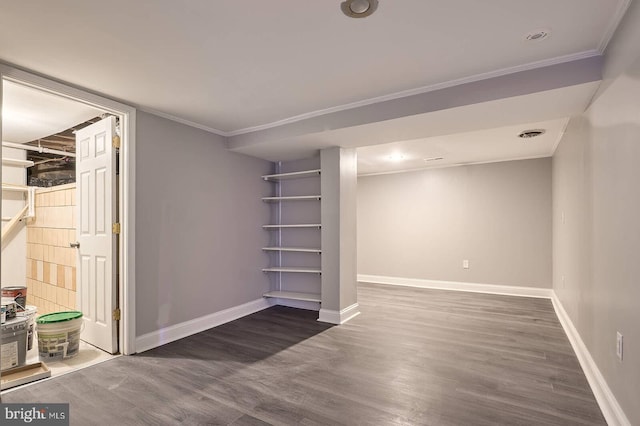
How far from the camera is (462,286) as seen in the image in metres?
5.78

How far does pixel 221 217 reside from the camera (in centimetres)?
398

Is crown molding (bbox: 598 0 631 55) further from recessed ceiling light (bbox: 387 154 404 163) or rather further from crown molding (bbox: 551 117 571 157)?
recessed ceiling light (bbox: 387 154 404 163)

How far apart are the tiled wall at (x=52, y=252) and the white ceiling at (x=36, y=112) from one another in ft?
2.30

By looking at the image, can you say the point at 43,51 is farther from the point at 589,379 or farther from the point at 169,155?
the point at 589,379

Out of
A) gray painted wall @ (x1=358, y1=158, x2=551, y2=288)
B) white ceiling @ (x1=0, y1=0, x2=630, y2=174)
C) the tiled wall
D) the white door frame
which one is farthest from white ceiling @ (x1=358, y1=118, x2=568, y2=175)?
the tiled wall

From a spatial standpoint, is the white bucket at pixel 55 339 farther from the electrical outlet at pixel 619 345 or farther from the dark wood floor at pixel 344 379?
the electrical outlet at pixel 619 345

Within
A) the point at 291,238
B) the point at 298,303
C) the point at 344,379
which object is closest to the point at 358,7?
the point at 344,379

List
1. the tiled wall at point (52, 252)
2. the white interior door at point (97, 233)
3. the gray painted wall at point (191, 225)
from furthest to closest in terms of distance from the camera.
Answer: the tiled wall at point (52, 252) < the gray painted wall at point (191, 225) < the white interior door at point (97, 233)

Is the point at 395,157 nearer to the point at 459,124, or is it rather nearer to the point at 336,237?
the point at 336,237

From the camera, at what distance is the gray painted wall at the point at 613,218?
5.34 ft

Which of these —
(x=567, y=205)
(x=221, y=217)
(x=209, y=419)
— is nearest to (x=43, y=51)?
(x=221, y=217)

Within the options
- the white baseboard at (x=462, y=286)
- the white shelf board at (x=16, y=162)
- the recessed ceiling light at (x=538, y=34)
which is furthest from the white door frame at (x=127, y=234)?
the white baseboard at (x=462, y=286)

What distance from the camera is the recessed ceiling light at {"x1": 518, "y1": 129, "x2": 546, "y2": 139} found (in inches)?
150

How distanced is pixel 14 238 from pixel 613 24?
6.81 m
